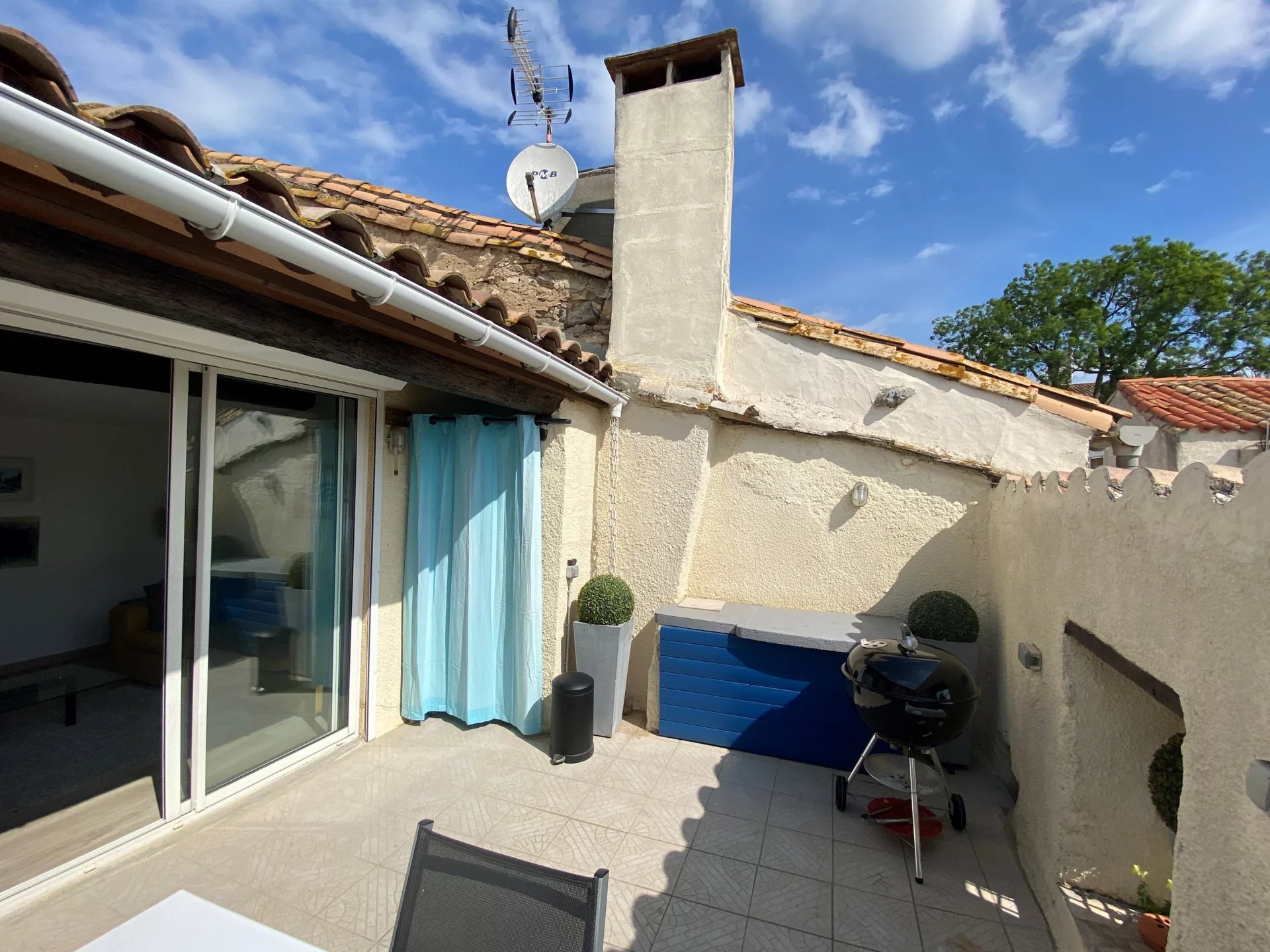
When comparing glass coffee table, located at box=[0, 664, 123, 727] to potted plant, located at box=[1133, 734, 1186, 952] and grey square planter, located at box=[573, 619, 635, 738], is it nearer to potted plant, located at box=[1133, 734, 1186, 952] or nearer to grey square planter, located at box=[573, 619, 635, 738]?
grey square planter, located at box=[573, 619, 635, 738]

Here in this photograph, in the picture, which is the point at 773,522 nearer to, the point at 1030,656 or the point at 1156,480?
the point at 1030,656

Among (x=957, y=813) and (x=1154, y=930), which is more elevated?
(x=1154, y=930)

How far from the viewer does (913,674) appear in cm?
431

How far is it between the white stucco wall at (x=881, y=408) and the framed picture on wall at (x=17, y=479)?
9.56m

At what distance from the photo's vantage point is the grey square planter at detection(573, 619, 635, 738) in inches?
243

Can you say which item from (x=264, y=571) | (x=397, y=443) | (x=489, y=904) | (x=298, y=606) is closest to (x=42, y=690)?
(x=298, y=606)

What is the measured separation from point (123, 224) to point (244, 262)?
482mm

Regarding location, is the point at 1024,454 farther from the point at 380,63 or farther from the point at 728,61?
the point at 380,63

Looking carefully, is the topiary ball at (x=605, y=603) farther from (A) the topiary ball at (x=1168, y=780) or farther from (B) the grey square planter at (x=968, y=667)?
(A) the topiary ball at (x=1168, y=780)

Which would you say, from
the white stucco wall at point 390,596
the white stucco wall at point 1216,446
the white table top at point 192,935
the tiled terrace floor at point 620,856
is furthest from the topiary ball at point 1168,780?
the white stucco wall at point 390,596

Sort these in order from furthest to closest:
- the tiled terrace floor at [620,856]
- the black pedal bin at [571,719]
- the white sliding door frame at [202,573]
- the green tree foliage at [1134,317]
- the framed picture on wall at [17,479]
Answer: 1. the green tree foliage at [1134,317]
2. the framed picture on wall at [17,479]
3. the black pedal bin at [571,719]
4. the white sliding door frame at [202,573]
5. the tiled terrace floor at [620,856]

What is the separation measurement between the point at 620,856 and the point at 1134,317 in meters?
35.2

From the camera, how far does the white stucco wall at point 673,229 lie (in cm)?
677

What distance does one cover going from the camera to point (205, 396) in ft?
14.4
